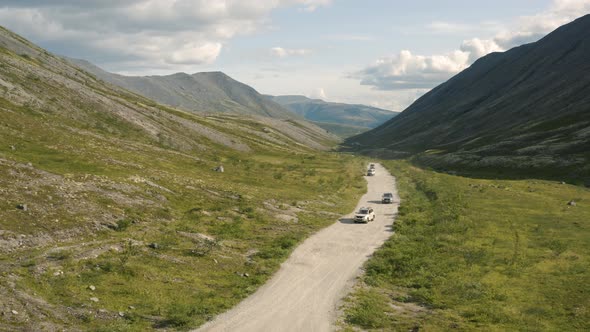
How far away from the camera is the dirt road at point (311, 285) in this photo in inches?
999

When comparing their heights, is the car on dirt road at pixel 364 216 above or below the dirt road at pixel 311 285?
above

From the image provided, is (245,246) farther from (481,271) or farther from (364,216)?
(481,271)

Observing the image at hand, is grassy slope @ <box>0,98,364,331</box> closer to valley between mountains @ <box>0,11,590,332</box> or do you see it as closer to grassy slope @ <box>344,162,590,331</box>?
valley between mountains @ <box>0,11,590,332</box>

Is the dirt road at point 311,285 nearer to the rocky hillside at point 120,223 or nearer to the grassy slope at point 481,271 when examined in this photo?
the rocky hillside at point 120,223

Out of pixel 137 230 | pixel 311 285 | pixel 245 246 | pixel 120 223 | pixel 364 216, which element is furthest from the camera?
pixel 364 216

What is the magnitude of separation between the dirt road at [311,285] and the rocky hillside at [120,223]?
60.8 inches

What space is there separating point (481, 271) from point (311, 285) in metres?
15.0

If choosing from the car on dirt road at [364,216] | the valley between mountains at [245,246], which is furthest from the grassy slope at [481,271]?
the car on dirt road at [364,216]

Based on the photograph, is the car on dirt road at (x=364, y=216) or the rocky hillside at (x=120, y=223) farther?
the car on dirt road at (x=364, y=216)

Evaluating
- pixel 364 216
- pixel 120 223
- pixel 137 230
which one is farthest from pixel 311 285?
pixel 364 216

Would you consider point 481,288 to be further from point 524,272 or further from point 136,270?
point 136,270

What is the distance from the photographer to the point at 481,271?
3500cm

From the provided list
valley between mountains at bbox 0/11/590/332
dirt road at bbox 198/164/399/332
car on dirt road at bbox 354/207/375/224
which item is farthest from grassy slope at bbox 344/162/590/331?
car on dirt road at bbox 354/207/375/224

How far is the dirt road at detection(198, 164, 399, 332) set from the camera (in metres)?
25.4
